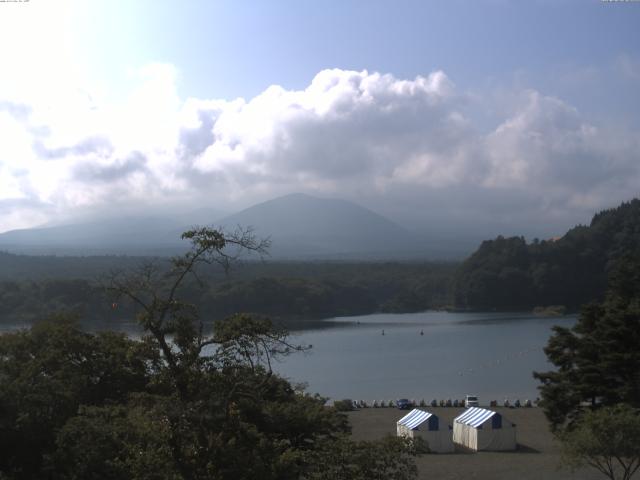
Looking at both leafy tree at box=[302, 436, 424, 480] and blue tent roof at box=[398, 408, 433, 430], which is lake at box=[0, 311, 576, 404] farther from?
leafy tree at box=[302, 436, 424, 480]

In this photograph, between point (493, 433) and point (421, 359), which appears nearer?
point (493, 433)

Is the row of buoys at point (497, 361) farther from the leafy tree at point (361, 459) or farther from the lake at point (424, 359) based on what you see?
the leafy tree at point (361, 459)

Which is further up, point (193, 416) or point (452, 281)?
→ point (193, 416)

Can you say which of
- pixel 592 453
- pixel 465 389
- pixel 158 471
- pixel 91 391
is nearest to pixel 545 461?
pixel 592 453

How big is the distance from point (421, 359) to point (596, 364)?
1606 centimetres

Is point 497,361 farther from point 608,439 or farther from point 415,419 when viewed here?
point 608,439

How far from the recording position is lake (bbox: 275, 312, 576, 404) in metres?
21.8

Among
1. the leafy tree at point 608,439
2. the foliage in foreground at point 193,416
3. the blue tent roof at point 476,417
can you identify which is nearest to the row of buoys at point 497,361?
the blue tent roof at point 476,417

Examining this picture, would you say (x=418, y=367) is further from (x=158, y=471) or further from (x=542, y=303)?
(x=542, y=303)

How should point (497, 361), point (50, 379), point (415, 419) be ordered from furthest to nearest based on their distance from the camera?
point (497, 361)
point (415, 419)
point (50, 379)

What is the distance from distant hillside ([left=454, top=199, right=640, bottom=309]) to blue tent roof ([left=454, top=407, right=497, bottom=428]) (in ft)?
124

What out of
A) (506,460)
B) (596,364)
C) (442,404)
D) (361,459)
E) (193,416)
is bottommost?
(442,404)

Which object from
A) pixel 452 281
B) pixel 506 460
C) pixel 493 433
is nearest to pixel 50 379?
pixel 506 460

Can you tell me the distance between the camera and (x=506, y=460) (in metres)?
11.7
